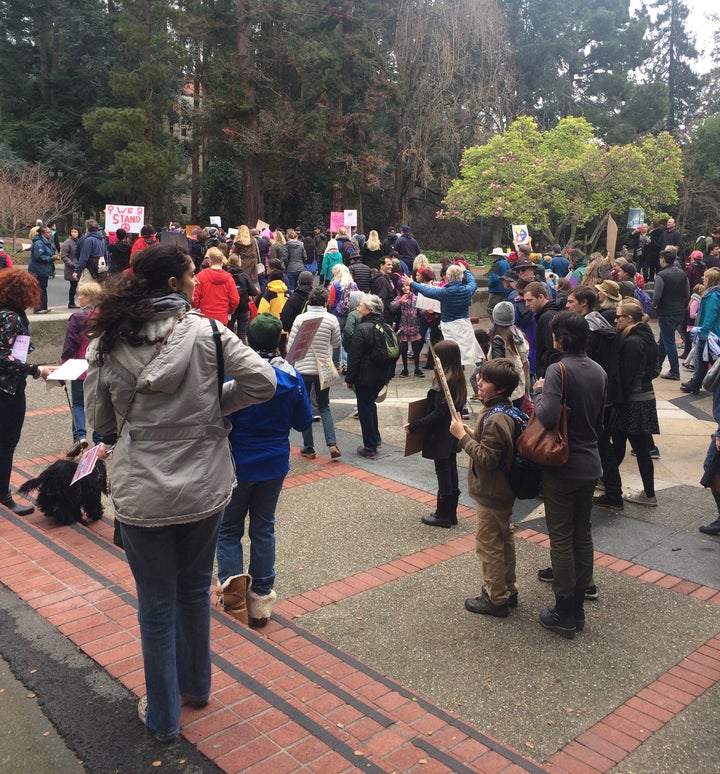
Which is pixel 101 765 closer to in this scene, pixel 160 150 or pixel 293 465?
pixel 293 465

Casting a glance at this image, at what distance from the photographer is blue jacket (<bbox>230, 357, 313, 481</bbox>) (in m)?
4.55

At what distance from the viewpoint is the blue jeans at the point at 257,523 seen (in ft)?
15.3

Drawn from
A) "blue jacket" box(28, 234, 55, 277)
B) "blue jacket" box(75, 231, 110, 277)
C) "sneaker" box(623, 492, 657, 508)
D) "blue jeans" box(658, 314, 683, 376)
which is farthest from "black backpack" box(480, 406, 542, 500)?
"blue jacket" box(28, 234, 55, 277)

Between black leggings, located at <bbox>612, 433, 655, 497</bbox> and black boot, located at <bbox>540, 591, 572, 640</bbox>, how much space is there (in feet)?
8.20

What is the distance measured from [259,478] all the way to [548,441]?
1.65 metres

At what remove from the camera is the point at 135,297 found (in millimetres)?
3068

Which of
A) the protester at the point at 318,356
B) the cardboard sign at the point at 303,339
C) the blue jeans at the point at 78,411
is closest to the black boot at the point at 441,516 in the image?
the protester at the point at 318,356

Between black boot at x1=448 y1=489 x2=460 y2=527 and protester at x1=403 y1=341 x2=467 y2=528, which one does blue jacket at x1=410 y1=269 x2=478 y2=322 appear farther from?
black boot at x1=448 y1=489 x2=460 y2=527

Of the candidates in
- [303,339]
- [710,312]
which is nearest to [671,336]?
[710,312]

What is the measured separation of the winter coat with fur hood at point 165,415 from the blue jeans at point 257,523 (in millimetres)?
1476

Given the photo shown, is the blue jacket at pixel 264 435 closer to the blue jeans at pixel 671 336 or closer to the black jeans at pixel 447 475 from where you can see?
the black jeans at pixel 447 475

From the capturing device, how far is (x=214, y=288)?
36.0ft

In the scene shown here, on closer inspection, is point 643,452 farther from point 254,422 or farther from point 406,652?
point 254,422

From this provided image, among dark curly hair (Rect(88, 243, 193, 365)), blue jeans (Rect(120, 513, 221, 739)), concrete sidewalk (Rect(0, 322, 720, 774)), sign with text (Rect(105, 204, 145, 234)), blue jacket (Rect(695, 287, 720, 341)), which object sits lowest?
concrete sidewalk (Rect(0, 322, 720, 774))
